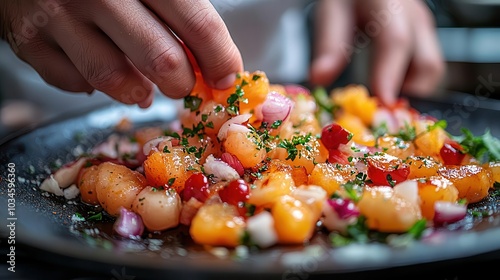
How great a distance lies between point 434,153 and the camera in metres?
1.60

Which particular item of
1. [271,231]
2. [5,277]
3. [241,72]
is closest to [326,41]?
[241,72]

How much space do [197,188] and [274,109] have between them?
0.37 m

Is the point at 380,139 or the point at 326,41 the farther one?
the point at 326,41

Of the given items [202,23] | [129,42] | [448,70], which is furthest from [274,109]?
[448,70]

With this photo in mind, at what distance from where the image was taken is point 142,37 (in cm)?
131

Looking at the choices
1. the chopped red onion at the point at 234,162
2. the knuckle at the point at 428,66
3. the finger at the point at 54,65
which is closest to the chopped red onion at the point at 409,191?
the chopped red onion at the point at 234,162

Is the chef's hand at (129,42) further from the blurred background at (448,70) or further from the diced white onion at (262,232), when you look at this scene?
the blurred background at (448,70)

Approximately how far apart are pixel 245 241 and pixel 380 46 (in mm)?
1813

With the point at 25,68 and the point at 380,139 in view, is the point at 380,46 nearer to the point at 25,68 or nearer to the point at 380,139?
the point at 380,139

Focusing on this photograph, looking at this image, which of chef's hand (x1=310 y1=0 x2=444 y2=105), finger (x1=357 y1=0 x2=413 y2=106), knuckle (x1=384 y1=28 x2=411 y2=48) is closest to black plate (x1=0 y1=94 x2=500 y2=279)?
finger (x1=357 y1=0 x2=413 y2=106)

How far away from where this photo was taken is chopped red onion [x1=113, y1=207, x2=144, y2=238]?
1.26m

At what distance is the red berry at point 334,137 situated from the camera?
1.49 metres

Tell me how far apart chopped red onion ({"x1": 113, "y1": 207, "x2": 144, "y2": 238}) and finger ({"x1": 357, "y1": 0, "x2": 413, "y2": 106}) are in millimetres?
1316

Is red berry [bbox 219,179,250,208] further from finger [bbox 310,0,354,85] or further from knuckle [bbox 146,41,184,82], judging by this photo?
finger [bbox 310,0,354,85]
